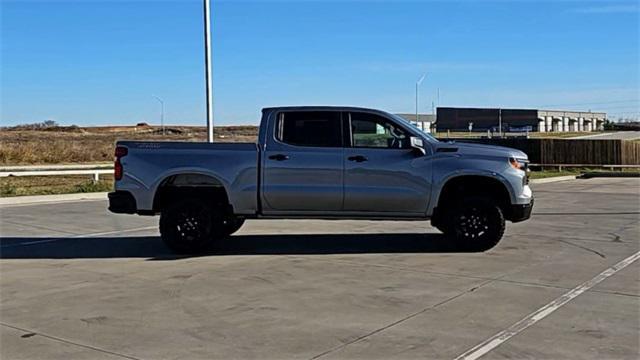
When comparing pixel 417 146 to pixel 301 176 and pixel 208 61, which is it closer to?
pixel 301 176

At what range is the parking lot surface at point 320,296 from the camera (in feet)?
19.1


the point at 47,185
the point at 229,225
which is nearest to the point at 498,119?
the point at 47,185

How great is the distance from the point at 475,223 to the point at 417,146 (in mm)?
1421

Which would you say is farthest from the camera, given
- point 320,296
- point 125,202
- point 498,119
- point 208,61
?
point 498,119

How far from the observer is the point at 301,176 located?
33.6 feet

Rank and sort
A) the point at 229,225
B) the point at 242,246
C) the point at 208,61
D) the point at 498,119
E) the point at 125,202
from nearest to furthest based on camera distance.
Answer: the point at 125,202
the point at 242,246
the point at 229,225
the point at 208,61
the point at 498,119

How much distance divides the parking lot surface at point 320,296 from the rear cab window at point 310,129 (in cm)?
163

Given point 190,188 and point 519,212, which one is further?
point 190,188

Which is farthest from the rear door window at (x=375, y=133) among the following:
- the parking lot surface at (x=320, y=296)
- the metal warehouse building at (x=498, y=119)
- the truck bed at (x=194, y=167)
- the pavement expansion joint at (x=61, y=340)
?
the metal warehouse building at (x=498, y=119)

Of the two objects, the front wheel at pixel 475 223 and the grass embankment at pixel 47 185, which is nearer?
Answer: the front wheel at pixel 475 223

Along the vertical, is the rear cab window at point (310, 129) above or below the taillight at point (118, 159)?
above

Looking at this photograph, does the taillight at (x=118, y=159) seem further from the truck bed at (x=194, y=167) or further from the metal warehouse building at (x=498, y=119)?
the metal warehouse building at (x=498, y=119)

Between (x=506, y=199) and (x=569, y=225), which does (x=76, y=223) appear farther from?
(x=569, y=225)

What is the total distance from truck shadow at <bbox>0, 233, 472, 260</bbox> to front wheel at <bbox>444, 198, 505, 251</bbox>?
0.35m
